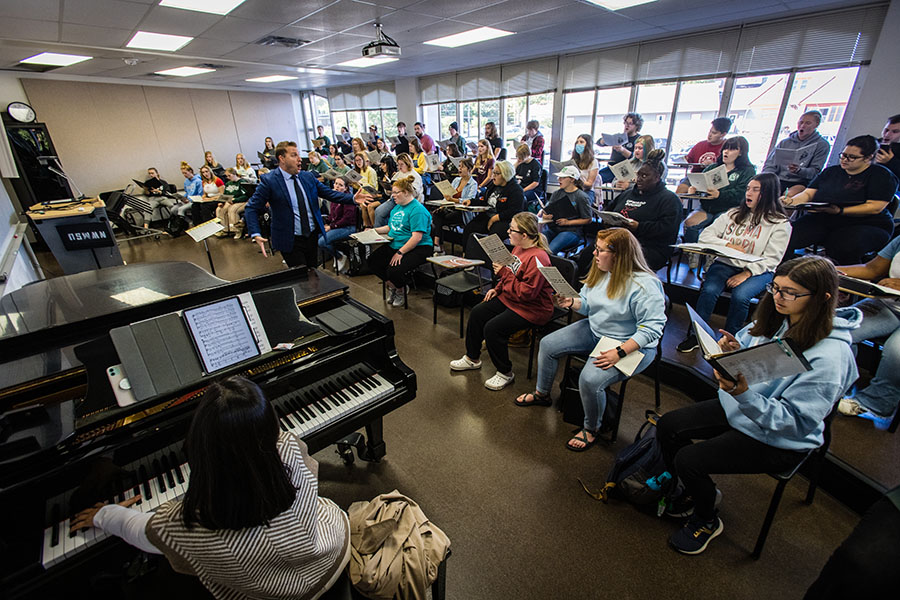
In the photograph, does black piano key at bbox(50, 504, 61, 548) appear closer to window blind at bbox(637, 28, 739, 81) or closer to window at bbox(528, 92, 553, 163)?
window blind at bbox(637, 28, 739, 81)

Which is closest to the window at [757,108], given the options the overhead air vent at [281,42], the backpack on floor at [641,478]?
the backpack on floor at [641,478]

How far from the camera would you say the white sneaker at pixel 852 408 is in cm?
244

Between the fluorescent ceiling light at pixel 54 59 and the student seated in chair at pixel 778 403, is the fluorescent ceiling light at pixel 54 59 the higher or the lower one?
the higher one

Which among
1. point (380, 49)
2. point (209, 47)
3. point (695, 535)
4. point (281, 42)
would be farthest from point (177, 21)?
point (695, 535)

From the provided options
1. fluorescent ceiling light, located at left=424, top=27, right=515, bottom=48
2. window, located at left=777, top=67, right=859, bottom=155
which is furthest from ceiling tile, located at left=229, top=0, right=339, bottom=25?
window, located at left=777, top=67, right=859, bottom=155

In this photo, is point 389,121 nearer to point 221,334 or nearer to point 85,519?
point 221,334

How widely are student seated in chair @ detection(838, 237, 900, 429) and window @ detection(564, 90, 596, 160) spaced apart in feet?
18.4

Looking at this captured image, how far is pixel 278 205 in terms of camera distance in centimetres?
359

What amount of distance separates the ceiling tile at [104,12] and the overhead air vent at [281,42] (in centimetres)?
150

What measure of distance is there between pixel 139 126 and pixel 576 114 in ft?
34.0

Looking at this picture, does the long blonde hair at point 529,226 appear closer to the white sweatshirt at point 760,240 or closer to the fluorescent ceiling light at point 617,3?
the white sweatshirt at point 760,240

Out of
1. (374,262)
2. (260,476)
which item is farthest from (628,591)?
(374,262)

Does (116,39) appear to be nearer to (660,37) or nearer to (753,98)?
(660,37)

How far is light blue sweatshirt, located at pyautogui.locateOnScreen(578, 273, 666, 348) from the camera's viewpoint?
7.34 ft
